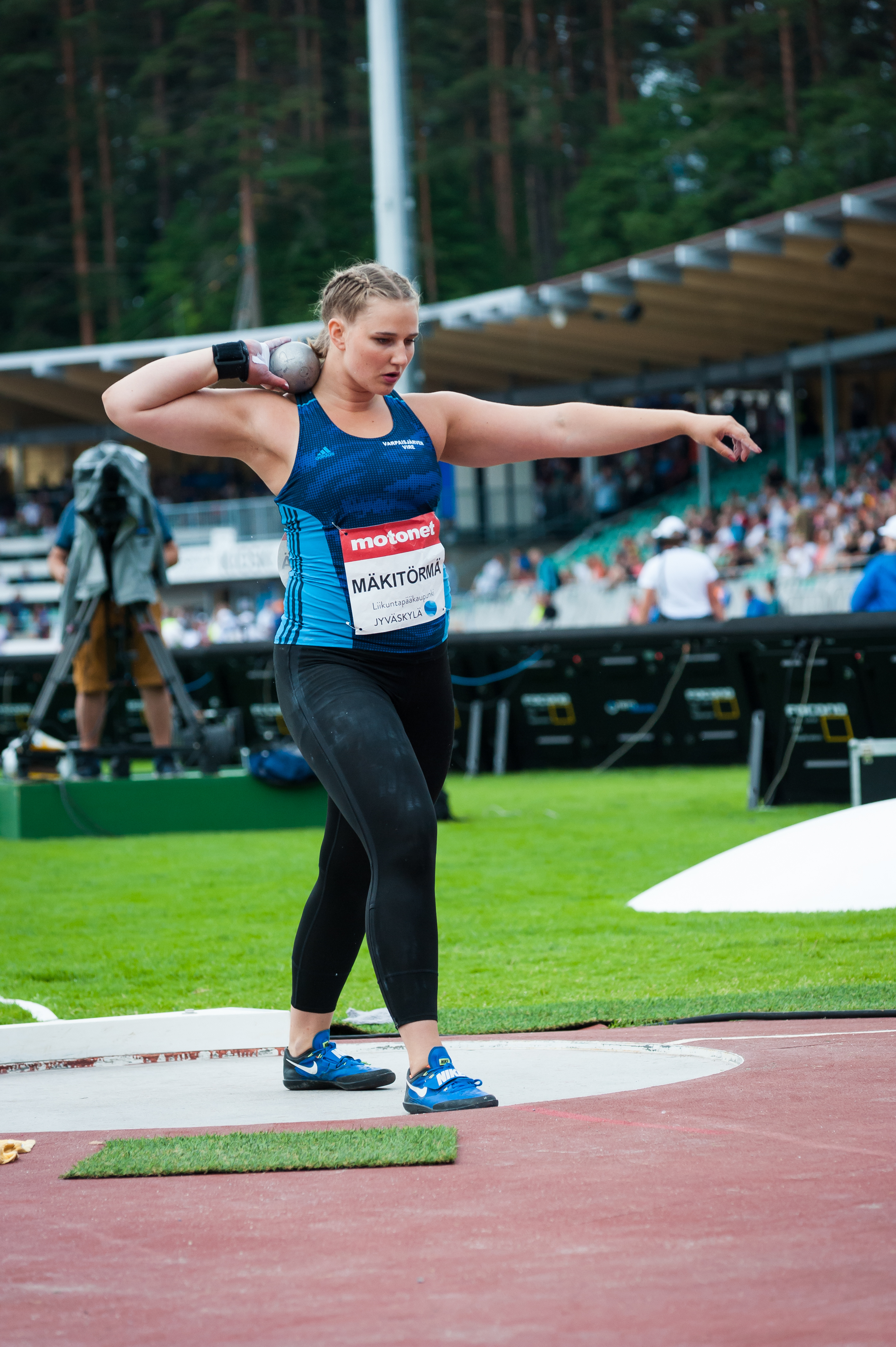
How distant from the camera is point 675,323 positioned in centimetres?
3247

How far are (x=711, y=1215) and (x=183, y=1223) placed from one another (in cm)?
90

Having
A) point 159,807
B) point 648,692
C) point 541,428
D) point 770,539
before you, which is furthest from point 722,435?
point 770,539

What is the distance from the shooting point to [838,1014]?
4.91 metres

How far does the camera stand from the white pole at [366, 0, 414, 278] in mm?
11711

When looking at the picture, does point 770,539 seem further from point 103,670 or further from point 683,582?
point 103,670

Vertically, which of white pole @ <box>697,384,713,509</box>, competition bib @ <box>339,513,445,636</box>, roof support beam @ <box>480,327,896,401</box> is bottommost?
competition bib @ <box>339,513,445,636</box>

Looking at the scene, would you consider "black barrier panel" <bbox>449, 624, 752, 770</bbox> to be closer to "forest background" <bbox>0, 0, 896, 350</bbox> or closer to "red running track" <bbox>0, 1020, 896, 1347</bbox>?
"red running track" <bbox>0, 1020, 896, 1347</bbox>

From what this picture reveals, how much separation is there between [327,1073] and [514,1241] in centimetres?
169

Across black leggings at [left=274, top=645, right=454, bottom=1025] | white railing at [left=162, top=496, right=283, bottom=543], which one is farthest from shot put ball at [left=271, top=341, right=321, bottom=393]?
white railing at [left=162, top=496, right=283, bottom=543]

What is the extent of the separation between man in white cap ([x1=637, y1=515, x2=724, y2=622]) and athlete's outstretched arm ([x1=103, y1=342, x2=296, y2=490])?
10.3m

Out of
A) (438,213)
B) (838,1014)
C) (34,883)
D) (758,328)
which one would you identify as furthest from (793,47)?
(838,1014)

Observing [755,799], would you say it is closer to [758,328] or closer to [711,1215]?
[711,1215]

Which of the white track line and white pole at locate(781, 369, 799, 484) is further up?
white pole at locate(781, 369, 799, 484)

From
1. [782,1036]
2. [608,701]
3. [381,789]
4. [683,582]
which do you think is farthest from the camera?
[608,701]
